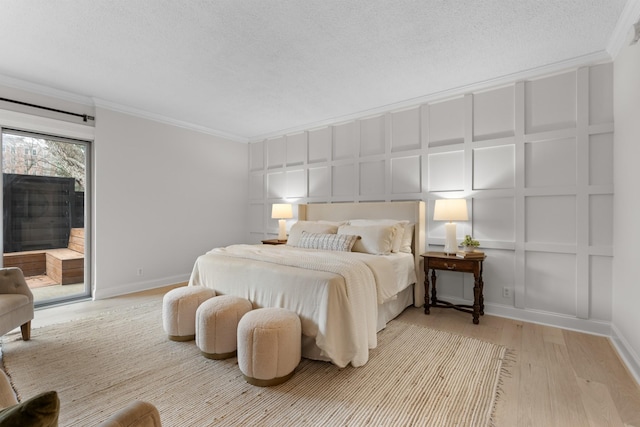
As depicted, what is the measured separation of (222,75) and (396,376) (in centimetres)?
336

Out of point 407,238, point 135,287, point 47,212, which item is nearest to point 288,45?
point 407,238

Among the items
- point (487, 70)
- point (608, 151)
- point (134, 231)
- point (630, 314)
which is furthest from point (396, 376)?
point (134, 231)

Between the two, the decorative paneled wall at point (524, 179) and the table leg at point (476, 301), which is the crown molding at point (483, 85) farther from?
the table leg at point (476, 301)

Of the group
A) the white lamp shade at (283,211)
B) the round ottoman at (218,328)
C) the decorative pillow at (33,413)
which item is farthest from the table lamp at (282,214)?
the decorative pillow at (33,413)

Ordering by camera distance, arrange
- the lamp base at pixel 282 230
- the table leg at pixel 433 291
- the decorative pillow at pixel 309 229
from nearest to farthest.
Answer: the table leg at pixel 433 291
the decorative pillow at pixel 309 229
the lamp base at pixel 282 230

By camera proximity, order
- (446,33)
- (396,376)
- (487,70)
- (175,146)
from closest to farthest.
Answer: (396,376) → (446,33) → (487,70) → (175,146)

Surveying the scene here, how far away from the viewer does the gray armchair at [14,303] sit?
7.60ft

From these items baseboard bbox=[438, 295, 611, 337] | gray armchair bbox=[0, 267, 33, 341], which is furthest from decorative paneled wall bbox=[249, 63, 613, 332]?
gray armchair bbox=[0, 267, 33, 341]

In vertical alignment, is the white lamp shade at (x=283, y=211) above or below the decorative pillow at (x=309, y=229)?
above

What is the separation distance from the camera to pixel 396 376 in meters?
2.09

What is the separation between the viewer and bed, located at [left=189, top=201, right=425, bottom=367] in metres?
2.15

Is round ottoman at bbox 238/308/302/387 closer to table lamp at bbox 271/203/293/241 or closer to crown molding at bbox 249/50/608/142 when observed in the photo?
table lamp at bbox 271/203/293/241

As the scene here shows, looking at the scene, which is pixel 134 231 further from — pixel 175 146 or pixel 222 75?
pixel 222 75

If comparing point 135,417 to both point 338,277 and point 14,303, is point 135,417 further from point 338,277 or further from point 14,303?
point 14,303
